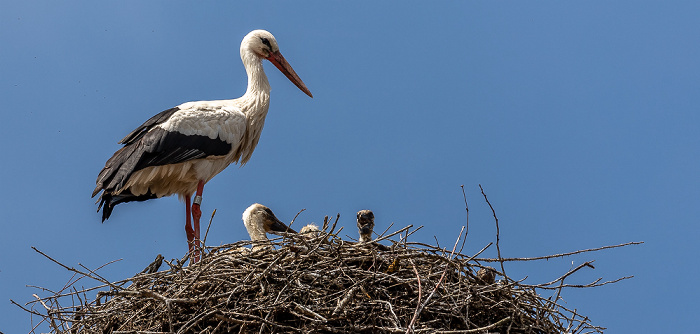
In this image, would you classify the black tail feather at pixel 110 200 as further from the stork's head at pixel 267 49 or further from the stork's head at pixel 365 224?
the stork's head at pixel 365 224

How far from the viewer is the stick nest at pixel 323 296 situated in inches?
166

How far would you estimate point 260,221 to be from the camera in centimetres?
639

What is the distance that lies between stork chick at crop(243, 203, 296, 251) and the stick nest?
63.8 inches

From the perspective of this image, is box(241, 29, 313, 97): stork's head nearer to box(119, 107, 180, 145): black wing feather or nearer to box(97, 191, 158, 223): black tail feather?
box(119, 107, 180, 145): black wing feather

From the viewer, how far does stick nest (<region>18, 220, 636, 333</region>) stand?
421 centimetres

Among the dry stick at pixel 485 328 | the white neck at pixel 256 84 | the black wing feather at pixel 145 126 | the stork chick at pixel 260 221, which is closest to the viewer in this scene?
the dry stick at pixel 485 328

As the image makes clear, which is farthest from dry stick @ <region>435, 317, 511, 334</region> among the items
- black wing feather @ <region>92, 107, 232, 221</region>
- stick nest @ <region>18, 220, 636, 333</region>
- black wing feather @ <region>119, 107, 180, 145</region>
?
black wing feather @ <region>119, 107, 180, 145</region>

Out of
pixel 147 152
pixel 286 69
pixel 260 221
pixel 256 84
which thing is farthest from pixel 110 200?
pixel 286 69

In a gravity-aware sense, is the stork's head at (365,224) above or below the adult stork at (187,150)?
below

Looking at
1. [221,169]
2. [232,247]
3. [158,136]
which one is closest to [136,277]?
[232,247]

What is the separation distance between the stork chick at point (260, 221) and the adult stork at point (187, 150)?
16.7 inches

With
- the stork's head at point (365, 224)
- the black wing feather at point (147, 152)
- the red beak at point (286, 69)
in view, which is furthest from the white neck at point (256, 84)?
the stork's head at point (365, 224)

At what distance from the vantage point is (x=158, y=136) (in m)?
6.66

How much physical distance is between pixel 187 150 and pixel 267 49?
4.20 feet
